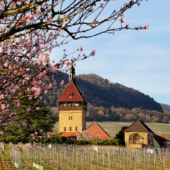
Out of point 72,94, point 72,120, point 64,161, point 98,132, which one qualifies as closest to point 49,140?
point 64,161

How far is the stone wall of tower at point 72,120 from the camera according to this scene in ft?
203

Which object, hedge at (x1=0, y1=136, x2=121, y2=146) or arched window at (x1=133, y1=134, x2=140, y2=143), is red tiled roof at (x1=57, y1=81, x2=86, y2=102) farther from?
hedge at (x1=0, y1=136, x2=121, y2=146)

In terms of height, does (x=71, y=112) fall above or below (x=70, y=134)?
above

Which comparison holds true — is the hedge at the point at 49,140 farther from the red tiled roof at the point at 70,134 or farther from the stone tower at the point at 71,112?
the stone tower at the point at 71,112

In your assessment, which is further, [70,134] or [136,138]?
[70,134]

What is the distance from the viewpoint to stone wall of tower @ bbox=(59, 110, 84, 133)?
203 ft

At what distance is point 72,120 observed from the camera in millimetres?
62406

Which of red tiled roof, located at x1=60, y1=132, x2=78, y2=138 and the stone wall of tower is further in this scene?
the stone wall of tower

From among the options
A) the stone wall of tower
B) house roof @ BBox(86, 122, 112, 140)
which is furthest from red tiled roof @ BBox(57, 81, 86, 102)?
house roof @ BBox(86, 122, 112, 140)

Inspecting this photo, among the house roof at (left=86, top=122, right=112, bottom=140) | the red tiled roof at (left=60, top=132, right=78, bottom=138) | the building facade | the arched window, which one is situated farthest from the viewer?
the red tiled roof at (left=60, top=132, right=78, bottom=138)

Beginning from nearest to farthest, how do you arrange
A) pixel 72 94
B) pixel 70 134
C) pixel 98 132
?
pixel 98 132
pixel 70 134
pixel 72 94

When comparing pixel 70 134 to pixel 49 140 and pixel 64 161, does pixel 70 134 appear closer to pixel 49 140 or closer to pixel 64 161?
pixel 49 140

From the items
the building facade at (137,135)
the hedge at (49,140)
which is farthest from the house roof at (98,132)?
the hedge at (49,140)

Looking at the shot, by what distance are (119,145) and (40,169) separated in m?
29.1
